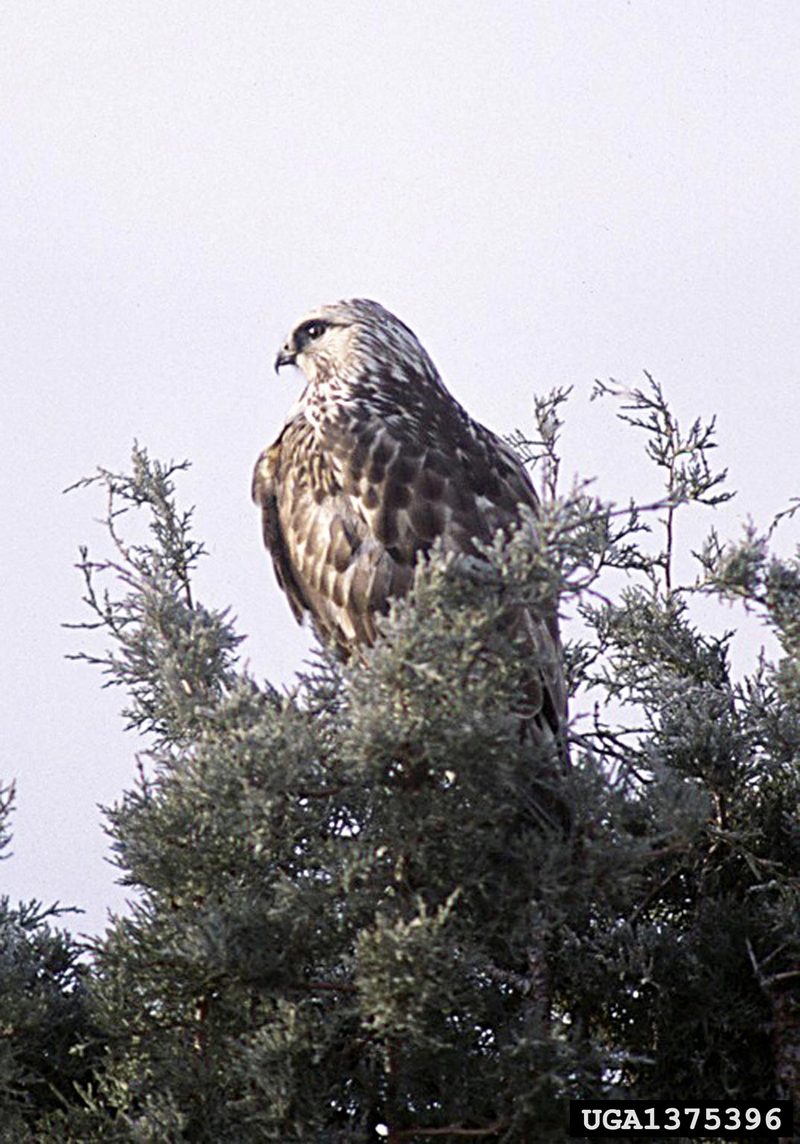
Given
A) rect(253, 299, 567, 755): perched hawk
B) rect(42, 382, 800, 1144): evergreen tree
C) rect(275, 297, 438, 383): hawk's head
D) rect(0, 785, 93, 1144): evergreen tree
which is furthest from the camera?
rect(275, 297, 438, 383): hawk's head

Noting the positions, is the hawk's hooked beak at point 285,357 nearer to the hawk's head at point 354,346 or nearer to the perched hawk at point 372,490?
the hawk's head at point 354,346

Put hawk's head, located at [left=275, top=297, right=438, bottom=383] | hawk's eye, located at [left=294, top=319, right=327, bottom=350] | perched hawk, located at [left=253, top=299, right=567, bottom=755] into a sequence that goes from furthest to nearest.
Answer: hawk's eye, located at [left=294, top=319, right=327, bottom=350] → hawk's head, located at [left=275, top=297, right=438, bottom=383] → perched hawk, located at [left=253, top=299, right=567, bottom=755]

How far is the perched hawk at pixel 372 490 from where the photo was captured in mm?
5609

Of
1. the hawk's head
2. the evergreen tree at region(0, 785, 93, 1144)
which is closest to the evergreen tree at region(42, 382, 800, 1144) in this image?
the evergreen tree at region(0, 785, 93, 1144)

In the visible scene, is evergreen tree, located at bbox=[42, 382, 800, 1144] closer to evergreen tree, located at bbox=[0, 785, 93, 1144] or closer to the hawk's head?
evergreen tree, located at bbox=[0, 785, 93, 1144]

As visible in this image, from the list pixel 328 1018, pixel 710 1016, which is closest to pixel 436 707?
pixel 328 1018

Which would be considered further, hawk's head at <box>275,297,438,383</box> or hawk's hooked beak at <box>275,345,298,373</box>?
hawk's hooked beak at <box>275,345,298,373</box>

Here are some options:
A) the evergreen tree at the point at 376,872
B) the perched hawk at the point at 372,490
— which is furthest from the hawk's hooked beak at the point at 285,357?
the evergreen tree at the point at 376,872

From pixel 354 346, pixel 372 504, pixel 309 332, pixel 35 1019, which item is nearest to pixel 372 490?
pixel 372 504

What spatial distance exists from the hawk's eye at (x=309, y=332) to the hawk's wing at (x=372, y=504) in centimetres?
99

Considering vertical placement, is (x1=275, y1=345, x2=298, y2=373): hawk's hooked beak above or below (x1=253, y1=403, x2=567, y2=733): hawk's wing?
above

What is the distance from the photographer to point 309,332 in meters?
7.23

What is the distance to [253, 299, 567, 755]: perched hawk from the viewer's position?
5609 millimetres

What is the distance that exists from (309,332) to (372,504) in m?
1.79
